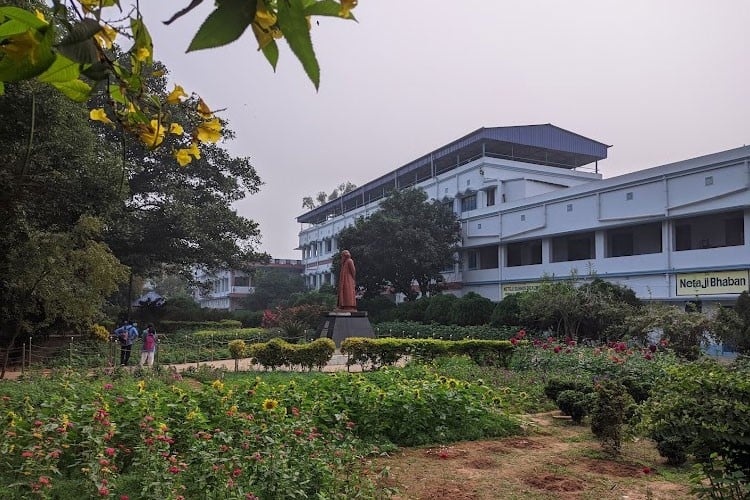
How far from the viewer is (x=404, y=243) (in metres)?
27.8

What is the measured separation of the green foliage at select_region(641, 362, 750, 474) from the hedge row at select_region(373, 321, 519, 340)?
14.9 m

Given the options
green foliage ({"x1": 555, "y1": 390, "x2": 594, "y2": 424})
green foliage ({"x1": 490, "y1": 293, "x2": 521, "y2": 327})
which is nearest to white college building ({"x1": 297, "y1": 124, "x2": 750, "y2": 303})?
green foliage ({"x1": 490, "y1": 293, "x2": 521, "y2": 327})

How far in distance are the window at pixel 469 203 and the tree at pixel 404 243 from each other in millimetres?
1026

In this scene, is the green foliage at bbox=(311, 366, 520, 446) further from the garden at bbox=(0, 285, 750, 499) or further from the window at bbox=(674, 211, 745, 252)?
the window at bbox=(674, 211, 745, 252)

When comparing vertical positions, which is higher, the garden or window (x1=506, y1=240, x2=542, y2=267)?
window (x1=506, y1=240, x2=542, y2=267)

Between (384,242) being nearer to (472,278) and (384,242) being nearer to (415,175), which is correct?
(472,278)

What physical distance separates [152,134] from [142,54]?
0.23 metres

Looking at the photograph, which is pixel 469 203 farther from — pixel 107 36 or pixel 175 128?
pixel 107 36

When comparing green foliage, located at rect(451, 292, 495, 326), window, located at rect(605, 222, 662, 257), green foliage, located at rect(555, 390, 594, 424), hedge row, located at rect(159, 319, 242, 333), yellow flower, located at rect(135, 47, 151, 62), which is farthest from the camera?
hedge row, located at rect(159, 319, 242, 333)

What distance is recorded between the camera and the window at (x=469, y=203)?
29625 mm

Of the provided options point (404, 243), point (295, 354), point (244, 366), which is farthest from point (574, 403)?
point (404, 243)

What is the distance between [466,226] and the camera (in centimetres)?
2941

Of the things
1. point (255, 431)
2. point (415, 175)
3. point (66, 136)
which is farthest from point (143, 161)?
point (255, 431)

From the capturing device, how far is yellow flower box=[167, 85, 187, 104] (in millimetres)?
1093
